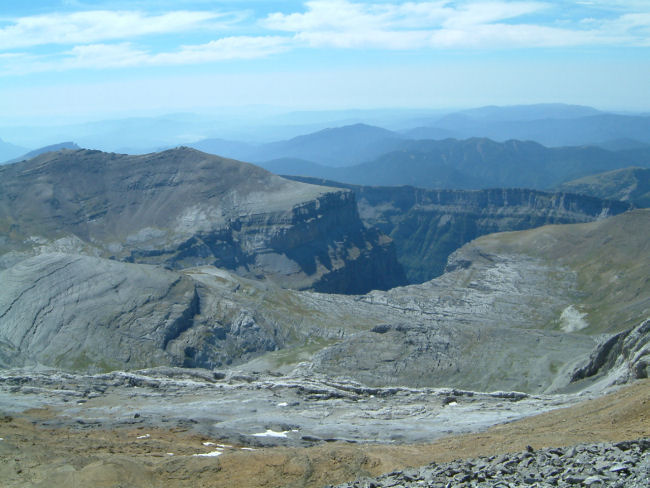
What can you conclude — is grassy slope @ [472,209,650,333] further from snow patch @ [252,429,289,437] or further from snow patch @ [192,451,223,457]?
snow patch @ [192,451,223,457]

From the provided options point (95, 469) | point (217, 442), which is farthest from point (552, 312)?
point (95, 469)

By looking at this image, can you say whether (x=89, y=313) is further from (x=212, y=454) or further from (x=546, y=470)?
(x=546, y=470)

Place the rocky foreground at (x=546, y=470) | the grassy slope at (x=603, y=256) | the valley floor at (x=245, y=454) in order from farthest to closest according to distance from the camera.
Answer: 1. the grassy slope at (x=603, y=256)
2. the valley floor at (x=245, y=454)
3. the rocky foreground at (x=546, y=470)

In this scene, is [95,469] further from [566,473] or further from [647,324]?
[647,324]

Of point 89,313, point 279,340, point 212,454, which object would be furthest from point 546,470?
point 89,313

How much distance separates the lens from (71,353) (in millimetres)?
72500

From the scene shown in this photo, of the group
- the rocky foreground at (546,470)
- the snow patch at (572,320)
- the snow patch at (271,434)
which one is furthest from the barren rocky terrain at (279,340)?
the snow patch at (572,320)

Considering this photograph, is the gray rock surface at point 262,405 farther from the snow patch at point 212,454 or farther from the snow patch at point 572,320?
the snow patch at point 572,320

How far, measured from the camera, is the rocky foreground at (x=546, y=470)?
16.6 metres

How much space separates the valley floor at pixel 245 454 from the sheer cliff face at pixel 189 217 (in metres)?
125

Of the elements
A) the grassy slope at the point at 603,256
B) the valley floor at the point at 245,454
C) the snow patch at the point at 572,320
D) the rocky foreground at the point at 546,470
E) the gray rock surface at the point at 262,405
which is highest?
the rocky foreground at the point at 546,470

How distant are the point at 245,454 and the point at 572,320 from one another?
314 ft

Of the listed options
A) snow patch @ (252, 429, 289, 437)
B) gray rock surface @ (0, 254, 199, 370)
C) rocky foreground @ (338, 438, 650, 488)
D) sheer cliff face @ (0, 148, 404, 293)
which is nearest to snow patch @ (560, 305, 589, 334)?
gray rock surface @ (0, 254, 199, 370)

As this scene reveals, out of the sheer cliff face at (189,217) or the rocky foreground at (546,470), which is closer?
the rocky foreground at (546,470)
